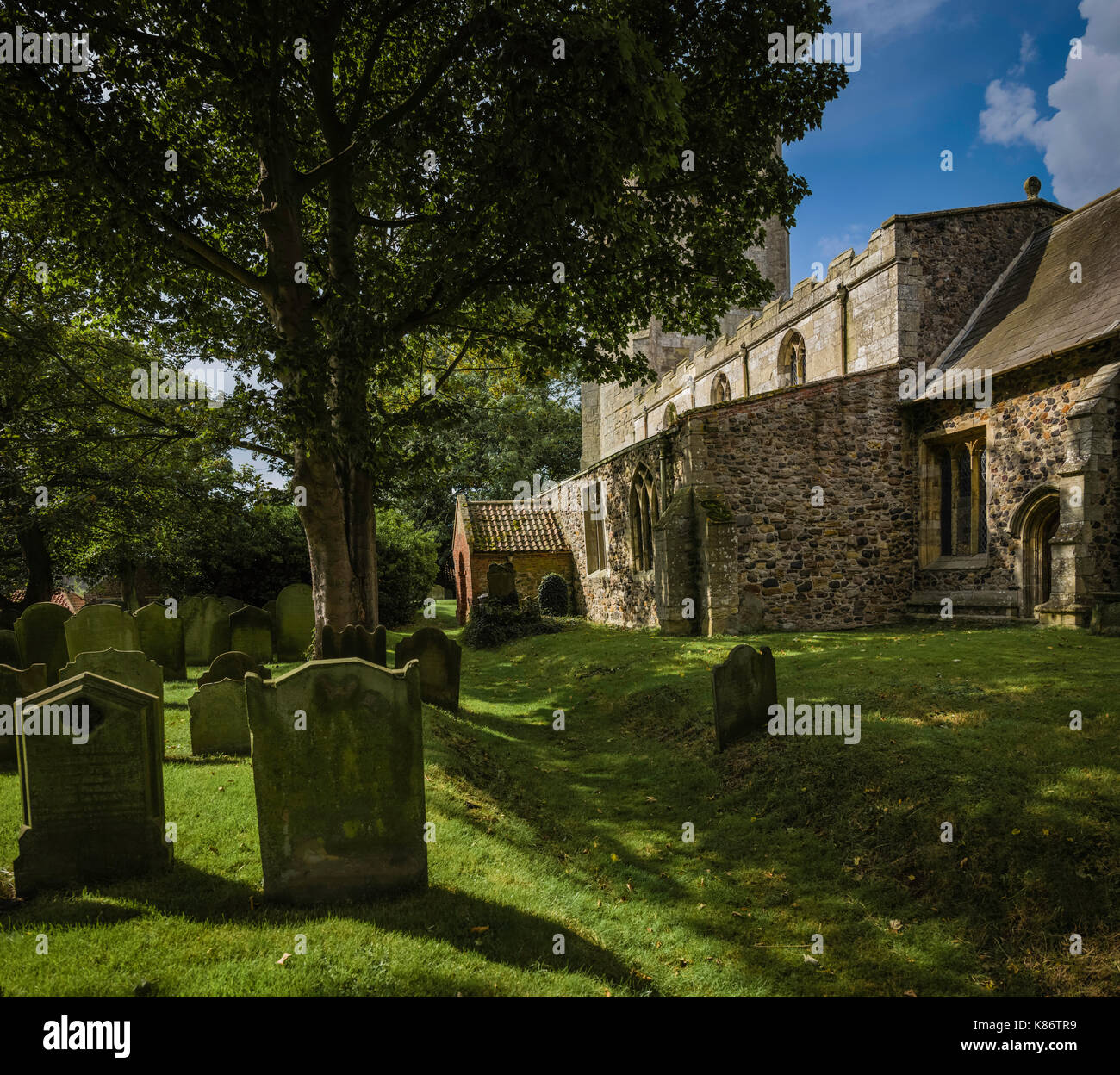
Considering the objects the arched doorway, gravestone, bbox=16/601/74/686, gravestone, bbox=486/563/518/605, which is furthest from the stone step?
gravestone, bbox=16/601/74/686

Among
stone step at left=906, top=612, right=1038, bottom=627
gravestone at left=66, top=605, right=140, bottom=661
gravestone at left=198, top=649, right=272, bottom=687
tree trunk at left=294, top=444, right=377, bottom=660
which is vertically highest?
tree trunk at left=294, top=444, right=377, bottom=660

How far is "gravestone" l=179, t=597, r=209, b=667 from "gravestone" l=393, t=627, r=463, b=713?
17.6 ft

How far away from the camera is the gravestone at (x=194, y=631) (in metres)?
12.7

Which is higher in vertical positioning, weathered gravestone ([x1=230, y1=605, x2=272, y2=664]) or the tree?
the tree

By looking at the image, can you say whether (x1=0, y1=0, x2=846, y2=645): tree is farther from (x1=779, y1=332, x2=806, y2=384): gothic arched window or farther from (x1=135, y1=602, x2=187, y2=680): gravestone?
(x1=779, y1=332, x2=806, y2=384): gothic arched window

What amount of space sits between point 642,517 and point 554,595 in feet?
17.7

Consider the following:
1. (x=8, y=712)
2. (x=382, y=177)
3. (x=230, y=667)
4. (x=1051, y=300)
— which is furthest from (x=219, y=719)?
(x=1051, y=300)

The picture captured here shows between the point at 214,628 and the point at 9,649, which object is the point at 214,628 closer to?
the point at 214,628

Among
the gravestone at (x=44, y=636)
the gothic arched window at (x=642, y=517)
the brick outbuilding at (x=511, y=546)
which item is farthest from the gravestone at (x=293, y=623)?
the brick outbuilding at (x=511, y=546)

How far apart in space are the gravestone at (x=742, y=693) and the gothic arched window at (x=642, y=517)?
9803 millimetres

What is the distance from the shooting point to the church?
11.6 m

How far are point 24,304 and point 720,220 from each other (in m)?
14.0
